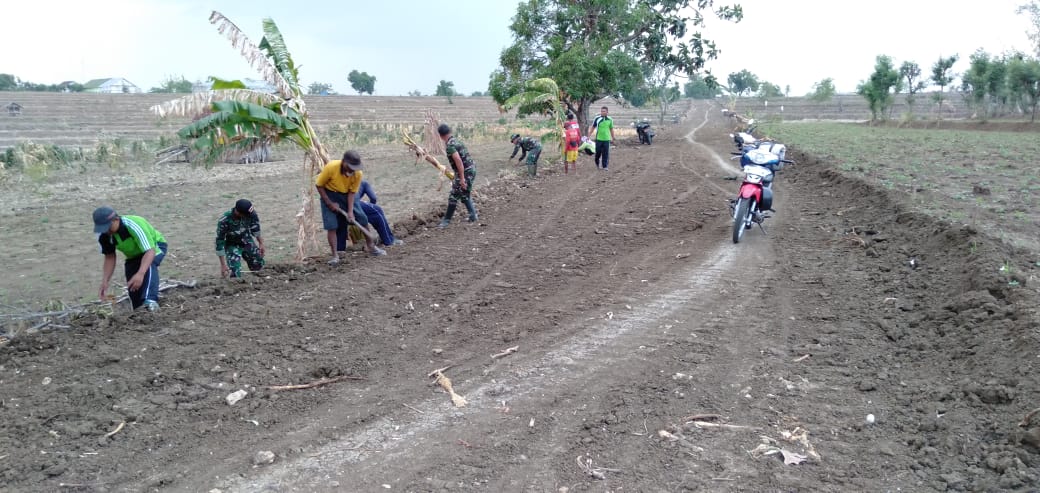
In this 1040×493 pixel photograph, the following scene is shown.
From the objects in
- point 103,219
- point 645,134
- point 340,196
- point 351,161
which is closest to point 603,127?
point 340,196

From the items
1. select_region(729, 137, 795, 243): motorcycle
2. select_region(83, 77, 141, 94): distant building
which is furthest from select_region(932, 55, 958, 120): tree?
select_region(83, 77, 141, 94): distant building

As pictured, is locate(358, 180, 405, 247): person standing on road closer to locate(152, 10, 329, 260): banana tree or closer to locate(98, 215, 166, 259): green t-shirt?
locate(152, 10, 329, 260): banana tree

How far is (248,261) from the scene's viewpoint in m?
7.93

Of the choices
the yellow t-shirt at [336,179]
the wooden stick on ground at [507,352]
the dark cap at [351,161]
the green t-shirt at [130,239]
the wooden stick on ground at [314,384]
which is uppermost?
the dark cap at [351,161]

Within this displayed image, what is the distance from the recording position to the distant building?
71062mm

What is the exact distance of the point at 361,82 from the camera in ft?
297

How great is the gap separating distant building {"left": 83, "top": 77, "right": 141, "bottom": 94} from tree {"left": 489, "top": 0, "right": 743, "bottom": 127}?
59271 mm

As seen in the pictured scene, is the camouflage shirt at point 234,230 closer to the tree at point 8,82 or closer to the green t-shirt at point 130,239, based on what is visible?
the green t-shirt at point 130,239

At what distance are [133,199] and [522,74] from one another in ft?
52.5

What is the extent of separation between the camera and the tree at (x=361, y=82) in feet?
297

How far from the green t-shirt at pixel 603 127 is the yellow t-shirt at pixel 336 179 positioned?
9.86 m

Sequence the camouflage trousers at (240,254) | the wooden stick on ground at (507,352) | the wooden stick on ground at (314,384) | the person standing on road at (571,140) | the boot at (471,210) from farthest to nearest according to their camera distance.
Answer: the person standing on road at (571,140) → the boot at (471,210) → the camouflage trousers at (240,254) → the wooden stick on ground at (507,352) → the wooden stick on ground at (314,384)

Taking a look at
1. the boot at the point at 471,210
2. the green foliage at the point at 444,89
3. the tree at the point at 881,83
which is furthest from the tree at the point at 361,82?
the boot at the point at 471,210

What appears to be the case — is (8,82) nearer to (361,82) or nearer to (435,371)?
(361,82)
